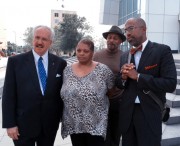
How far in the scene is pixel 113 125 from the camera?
330 cm

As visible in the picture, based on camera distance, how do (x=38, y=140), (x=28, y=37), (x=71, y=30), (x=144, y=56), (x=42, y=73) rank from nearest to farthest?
(x=144, y=56) < (x=42, y=73) < (x=38, y=140) < (x=71, y=30) < (x=28, y=37)

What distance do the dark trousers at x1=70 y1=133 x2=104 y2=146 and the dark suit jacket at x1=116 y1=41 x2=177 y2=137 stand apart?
0.35 metres

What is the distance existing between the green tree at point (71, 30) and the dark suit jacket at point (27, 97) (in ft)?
110

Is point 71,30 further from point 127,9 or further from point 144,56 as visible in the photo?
point 144,56

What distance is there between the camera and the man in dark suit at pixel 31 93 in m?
2.66

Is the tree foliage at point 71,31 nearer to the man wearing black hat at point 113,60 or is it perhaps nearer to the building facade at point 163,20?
the building facade at point 163,20

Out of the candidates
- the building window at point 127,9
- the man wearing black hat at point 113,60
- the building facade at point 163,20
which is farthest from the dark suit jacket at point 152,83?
the building window at point 127,9

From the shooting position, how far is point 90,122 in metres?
2.66

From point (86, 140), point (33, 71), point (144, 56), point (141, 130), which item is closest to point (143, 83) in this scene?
point (144, 56)

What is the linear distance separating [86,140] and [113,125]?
21.4 inches

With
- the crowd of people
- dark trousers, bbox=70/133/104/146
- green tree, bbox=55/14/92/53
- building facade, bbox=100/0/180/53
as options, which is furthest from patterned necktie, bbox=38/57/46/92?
green tree, bbox=55/14/92/53

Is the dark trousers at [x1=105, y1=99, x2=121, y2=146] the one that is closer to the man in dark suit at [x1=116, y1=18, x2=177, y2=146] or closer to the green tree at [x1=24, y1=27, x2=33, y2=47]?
the man in dark suit at [x1=116, y1=18, x2=177, y2=146]

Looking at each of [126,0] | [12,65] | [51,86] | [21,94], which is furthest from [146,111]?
[126,0]

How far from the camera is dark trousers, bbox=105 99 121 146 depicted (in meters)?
3.16
